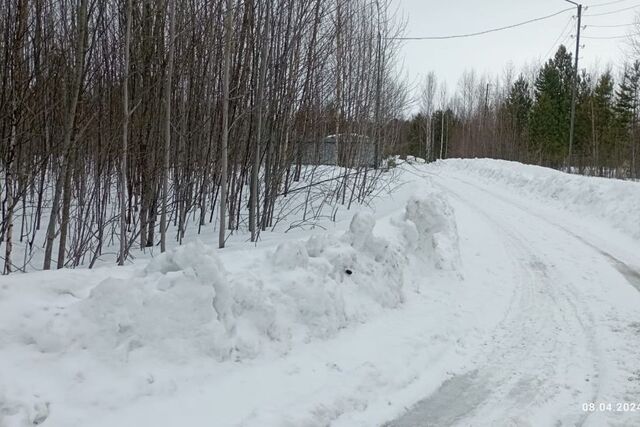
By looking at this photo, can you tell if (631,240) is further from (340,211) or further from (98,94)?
(98,94)

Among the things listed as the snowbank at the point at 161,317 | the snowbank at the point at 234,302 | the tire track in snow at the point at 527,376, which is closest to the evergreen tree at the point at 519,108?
the tire track in snow at the point at 527,376

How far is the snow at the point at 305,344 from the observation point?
3174mm

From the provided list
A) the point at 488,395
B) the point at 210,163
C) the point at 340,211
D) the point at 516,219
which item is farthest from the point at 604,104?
the point at 488,395

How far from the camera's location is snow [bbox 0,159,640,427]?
3174 mm

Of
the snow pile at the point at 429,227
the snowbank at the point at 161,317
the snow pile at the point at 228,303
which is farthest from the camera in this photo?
the snow pile at the point at 429,227

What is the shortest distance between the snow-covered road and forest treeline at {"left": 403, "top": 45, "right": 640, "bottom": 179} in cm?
2107

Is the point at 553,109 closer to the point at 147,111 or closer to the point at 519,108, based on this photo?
the point at 519,108

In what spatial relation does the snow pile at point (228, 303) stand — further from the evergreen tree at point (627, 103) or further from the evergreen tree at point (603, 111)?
the evergreen tree at point (603, 111)

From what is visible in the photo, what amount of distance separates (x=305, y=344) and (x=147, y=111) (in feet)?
16.0

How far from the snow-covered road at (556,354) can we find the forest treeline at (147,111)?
3.76 meters

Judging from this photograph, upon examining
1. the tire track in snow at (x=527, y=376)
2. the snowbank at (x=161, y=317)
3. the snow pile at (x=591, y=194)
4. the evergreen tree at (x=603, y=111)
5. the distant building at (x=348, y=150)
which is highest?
the evergreen tree at (x=603, y=111)

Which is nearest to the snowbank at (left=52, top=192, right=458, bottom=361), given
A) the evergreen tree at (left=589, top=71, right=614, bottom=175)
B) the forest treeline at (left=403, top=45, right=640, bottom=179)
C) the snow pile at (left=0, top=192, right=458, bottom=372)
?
the snow pile at (left=0, top=192, right=458, bottom=372)

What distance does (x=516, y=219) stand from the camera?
40.2ft

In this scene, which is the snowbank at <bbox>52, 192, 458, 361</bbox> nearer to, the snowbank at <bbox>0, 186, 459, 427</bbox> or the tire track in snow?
the snowbank at <bbox>0, 186, 459, 427</bbox>
